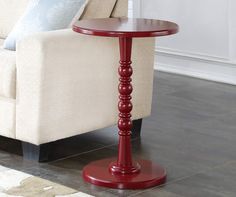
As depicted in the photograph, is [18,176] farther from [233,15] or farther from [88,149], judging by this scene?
[233,15]

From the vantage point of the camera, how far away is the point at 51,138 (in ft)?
11.8

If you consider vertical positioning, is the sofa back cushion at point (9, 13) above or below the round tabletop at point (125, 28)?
below

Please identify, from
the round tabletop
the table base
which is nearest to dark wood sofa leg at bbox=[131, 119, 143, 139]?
the table base

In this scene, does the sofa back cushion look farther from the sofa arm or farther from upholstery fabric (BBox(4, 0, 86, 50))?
the sofa arm

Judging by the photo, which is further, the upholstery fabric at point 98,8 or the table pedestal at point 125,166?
the upholstery fabric at point 98,8

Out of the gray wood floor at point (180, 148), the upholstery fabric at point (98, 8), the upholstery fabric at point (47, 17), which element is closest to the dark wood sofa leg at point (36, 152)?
the gray wood floor at point (180, 148)

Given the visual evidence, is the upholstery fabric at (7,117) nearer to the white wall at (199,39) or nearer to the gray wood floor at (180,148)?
the gray wood floor at (180,148)

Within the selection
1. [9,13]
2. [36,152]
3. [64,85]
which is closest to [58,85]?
[64,85]

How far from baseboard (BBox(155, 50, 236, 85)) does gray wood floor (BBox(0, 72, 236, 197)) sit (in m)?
0.29

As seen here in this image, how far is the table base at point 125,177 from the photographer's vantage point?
329 cm

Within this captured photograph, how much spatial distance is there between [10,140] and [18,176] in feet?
2.16

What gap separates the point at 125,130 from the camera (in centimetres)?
343

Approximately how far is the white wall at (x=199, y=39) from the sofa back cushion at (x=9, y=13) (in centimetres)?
166

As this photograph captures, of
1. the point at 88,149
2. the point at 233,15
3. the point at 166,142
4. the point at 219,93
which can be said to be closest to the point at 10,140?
the point at 88,149
